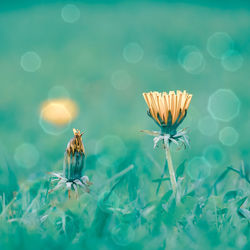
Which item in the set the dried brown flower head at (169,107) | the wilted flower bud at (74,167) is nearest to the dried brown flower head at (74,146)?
the wilted flower bud at (74,167)

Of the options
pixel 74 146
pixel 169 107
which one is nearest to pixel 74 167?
pixel 74 146

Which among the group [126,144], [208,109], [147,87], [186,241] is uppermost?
[147,87]

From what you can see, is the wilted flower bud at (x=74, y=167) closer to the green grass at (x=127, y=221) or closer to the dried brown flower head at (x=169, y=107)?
the green grass at (x=127, y=221)

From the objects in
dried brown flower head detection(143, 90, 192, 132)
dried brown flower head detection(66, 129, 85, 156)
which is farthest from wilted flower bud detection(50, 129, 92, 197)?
dried brown flower head detection(143, 90, 192, 132)

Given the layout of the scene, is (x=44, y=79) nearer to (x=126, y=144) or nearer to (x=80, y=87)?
(x=80, y=87)

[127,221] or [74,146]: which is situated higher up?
[74,146]

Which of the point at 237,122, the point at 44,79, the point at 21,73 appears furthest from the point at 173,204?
the point at 21,73

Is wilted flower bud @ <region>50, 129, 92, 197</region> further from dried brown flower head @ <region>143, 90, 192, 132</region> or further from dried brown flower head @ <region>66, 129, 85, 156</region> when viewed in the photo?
dried brown flower head @ <region>143, 90, 192, 132</region>

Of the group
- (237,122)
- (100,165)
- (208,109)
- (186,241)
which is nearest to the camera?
(186,241)

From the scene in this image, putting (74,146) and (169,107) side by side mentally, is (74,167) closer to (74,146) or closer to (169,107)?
(74,146)

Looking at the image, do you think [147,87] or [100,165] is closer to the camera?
[100,165]

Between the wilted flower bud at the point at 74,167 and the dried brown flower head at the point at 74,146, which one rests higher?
the dried brown flower head at the point at 74,146
